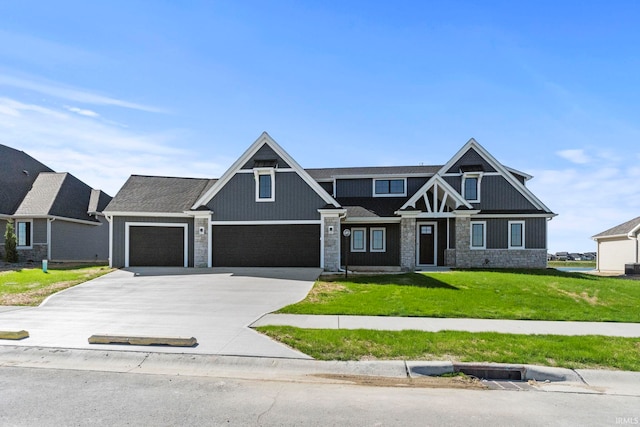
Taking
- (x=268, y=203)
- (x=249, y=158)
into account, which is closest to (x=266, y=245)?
(x=268, y=203)

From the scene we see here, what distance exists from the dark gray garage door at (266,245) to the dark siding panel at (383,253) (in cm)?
377

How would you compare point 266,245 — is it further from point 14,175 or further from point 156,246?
point 14,175

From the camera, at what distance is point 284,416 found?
4.97 m

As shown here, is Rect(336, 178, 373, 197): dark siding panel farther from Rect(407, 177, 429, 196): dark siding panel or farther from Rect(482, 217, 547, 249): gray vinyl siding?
Rect(482, 217, 547, 249): gray vinyl siding

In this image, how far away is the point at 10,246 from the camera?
82.5 feet

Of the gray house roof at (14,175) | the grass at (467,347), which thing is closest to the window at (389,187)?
the grass at (467,347)

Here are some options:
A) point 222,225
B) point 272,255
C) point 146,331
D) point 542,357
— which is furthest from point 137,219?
point 542,357

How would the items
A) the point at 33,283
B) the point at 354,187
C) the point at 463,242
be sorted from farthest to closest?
the point at 354,187 < the point at 463,242 < the point at 33,283

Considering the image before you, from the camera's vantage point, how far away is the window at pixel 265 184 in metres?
20.9

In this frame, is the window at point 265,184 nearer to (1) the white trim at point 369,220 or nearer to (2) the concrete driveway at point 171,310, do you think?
(2) the concrete driveway at point 171,310

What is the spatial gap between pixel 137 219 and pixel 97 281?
18.1 feet

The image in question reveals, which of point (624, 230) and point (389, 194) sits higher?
point (389, 194)

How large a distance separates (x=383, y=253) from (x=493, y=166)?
27.0ft

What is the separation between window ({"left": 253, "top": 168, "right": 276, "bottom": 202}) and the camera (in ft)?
68.5
